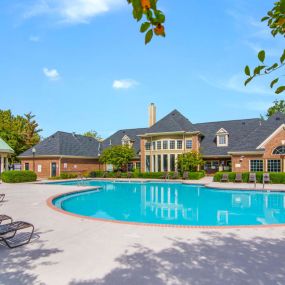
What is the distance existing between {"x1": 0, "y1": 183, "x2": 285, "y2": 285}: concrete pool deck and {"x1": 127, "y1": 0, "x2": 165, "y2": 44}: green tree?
14.1ft

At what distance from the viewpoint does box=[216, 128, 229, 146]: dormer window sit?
37.7 m

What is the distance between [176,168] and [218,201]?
17.5m

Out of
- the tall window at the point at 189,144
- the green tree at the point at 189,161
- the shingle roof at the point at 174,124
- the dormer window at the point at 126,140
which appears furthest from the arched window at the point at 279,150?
the dormer window at the point at 126,140

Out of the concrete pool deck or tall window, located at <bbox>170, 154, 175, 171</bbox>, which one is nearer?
the concrete pool deck

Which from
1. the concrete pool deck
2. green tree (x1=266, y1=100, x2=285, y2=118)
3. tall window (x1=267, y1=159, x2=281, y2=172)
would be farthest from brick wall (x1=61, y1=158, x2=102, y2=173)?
green tree (x1=266, y1=100, x2=285, y2=118)

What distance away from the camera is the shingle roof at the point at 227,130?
3722cm

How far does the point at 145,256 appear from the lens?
20.4 feet

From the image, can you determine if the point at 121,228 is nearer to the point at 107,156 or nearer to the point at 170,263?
the point at 170,263

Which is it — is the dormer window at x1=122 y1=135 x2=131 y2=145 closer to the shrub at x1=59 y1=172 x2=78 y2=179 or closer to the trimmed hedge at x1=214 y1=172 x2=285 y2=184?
the shrub at x1=59 y1=172 x2=78 y2=179

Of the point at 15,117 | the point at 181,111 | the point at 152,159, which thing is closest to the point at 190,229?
the point at 152,159

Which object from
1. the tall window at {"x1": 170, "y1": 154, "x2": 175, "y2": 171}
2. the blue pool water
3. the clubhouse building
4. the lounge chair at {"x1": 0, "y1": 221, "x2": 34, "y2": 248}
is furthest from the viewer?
the tall window at {"x1": 170, "y1": 154, "x2": 175, "y2": 171}

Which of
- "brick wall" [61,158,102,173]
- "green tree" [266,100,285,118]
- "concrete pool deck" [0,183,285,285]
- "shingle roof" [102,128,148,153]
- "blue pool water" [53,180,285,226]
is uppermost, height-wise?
"green tree" [266,100,285,118]

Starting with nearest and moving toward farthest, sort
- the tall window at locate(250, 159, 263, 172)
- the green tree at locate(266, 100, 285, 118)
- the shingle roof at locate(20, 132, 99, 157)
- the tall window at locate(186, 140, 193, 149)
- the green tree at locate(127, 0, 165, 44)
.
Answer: the green tree at locate(127, 0, 165, 44) < the tall window at locate(250, 159, 263, 172) < the tall window at locate(186, 140, 193, 149) < the shingle roof at locate(20, 132, 99, 157) < the green tree at locate(266, 100, 285, 118)

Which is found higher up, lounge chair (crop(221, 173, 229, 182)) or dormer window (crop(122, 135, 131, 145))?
dormer window (crop(122, 135, 131, 145))
